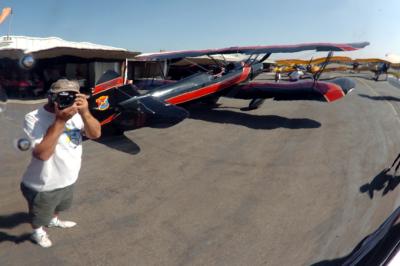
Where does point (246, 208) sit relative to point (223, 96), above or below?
below

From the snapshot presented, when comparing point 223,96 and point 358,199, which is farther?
point 223,96

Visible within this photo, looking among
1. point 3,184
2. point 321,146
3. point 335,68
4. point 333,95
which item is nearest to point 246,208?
point 321,146

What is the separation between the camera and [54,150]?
98 cm

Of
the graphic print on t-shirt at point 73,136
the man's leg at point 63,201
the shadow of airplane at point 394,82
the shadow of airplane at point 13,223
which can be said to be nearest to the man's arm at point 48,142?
the graphic print on t-shirt at point 73,136

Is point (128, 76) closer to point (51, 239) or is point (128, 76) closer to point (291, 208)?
point (51, 239)

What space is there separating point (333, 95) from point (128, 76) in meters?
1.45

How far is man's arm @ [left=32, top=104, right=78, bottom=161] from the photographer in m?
0.79

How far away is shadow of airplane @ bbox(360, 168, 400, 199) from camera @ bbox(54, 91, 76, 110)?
110 centimetres

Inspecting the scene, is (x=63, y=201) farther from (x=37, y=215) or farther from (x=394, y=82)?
(x=394, y=82)

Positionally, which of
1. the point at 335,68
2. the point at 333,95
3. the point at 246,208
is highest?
the point at 335,68

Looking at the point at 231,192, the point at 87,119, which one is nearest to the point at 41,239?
the point at 87,119

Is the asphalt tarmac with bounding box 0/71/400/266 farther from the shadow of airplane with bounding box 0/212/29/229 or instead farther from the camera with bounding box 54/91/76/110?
the camera with bounding box 54/91/76/110

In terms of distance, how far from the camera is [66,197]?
1196 mm

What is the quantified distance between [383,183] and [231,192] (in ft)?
4.48
